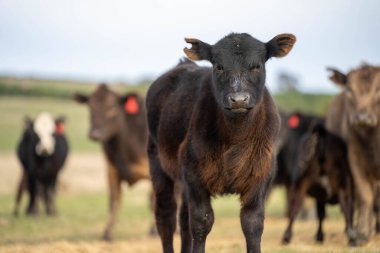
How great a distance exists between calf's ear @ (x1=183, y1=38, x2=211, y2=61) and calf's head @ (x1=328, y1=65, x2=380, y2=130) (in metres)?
3.69

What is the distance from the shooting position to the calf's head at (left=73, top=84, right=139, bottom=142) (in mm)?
14297

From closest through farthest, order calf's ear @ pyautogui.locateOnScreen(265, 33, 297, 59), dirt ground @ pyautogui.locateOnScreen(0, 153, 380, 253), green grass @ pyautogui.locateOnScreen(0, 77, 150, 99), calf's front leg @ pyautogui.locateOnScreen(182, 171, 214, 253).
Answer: calf's front leg @ pyautogui.locateOnScreen(182, 171, 214, 253) < calf's ear @ pyautogui.locateOnScreen(265, 33, 297, 59) < dirt ground @ pyautogui.locateOnScreen(0, 153, 380, 253) < green grass @ pyautogui.locateOnScreen(0, 77, 150, 99)

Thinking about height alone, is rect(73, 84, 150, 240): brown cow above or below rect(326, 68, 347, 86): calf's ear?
below

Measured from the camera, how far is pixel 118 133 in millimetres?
14438

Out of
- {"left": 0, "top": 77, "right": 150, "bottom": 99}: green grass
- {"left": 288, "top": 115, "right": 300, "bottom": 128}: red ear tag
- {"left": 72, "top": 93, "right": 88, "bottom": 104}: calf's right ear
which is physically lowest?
{"left": 0, "top": 77, "right": 150, "bottom": 99}: green grass

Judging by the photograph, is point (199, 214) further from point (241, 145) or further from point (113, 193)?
point (113, 193)

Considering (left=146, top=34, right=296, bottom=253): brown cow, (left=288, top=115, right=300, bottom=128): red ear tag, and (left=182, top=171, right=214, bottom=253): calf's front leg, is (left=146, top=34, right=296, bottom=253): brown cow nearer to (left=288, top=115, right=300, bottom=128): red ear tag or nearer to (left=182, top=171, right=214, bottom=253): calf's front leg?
(left=182, top=171, right=214, bottom=253): calf's front leg

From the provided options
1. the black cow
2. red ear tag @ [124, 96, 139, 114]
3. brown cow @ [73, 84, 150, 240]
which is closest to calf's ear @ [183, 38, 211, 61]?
brown cow @ [73, 84, 150, 240]

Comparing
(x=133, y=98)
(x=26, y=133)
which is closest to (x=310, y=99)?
(x=26, y=133)

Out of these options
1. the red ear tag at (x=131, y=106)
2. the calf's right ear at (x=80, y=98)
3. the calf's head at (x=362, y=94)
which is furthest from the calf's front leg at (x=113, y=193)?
the calf's head at (x=362, y=94)

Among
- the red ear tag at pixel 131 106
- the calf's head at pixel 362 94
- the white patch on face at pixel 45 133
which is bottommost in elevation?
the white patch on face at pixel 45 133

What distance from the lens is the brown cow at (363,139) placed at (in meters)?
10.0

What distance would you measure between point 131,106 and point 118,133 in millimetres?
757

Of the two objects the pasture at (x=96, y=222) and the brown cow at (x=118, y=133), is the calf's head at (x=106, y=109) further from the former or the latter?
the pasture at (x=96, y=222)
